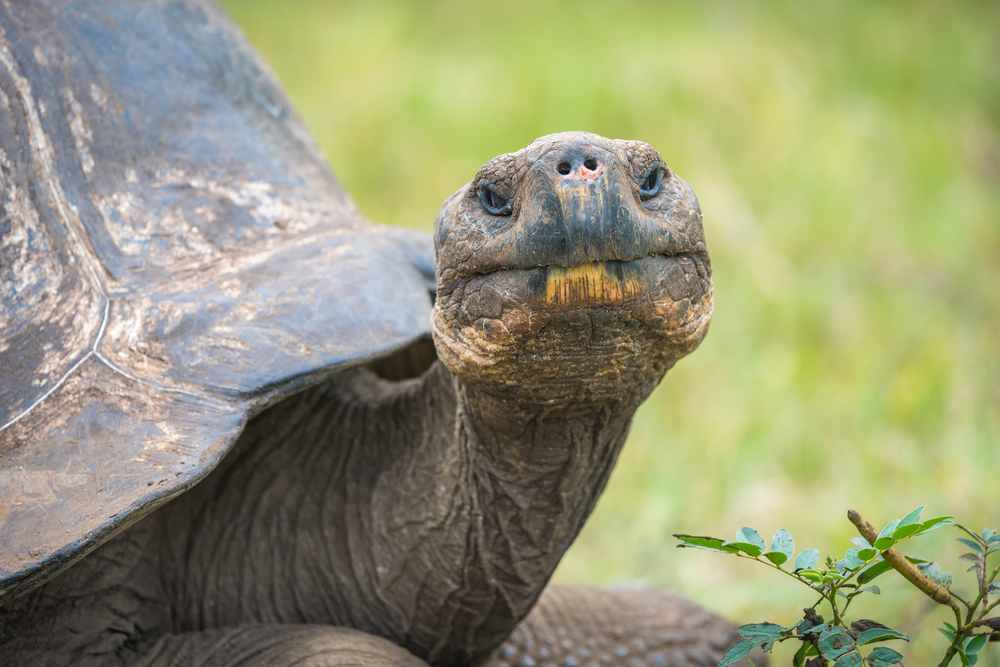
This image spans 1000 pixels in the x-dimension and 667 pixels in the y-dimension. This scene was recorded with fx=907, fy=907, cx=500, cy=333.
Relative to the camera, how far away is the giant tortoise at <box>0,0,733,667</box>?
1.44 metres

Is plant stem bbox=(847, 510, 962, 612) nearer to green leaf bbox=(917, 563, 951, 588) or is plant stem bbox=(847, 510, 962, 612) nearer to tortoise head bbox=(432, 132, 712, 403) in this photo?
green leaf bbox=(917, 563, 951, 588)

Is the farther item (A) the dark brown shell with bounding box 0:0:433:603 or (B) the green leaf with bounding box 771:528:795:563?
(A) the dark brown shell with bounding box 0:0:433:603

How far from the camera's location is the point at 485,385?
1568mm

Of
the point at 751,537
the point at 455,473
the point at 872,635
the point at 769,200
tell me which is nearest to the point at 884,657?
the point at 872,635

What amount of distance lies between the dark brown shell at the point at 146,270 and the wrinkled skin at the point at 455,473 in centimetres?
30

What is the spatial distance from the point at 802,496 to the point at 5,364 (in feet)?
8.93

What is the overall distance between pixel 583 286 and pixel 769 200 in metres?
4.66

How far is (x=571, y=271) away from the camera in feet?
4.35

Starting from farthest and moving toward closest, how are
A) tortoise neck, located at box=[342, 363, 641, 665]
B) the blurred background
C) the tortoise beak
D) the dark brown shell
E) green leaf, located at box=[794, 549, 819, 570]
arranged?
1. the blurred background
2. tortoise neck, located at box=[342, 363, 641, 665]
3. the dark brown shell
4. green leaf, located at box=[794, 549, 819, 570]
5. the tortoise beak

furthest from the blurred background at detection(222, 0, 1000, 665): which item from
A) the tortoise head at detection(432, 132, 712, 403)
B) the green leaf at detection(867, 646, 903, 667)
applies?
the tortoise head at detection(432, 132, 712, 403)

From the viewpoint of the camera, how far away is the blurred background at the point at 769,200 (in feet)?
10.8

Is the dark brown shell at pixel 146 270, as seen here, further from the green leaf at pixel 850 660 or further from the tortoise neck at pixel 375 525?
the green leaf at pixel 850 660

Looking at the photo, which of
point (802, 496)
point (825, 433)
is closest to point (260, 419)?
point (802, 496)

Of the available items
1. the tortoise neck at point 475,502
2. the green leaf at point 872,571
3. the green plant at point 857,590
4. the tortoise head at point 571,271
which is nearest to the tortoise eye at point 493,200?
the tortoise head at point 571,271
